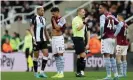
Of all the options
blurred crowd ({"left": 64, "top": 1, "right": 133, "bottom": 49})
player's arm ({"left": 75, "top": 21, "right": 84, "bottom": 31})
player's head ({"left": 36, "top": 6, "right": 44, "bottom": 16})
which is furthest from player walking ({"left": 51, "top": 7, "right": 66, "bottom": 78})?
blurred crowd ({"left": 64, "top": 1, "right": 133, "bottom": 49})

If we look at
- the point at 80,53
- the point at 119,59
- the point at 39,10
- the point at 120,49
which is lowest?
the point at 119,59

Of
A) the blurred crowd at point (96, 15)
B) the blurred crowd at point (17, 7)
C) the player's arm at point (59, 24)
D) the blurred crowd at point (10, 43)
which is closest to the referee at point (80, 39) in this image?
the player's arm at point (59, 24)

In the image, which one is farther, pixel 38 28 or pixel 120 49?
→ pixel 120 49

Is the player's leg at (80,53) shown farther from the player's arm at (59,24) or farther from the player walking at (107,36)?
the player walking at (107,36)

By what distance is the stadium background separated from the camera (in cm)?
2533

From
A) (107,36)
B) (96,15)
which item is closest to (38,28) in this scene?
(107,36)

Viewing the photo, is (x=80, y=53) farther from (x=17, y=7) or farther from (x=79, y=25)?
(x=17, y=7)

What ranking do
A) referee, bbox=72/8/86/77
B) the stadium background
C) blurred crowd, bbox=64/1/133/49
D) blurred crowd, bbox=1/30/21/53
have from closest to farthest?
referee, bbox=72/8/86/77 → the stadium background → blurred crowd, bbox=1/30/21/53 → blurred crowd, bbox=64/1/133/49

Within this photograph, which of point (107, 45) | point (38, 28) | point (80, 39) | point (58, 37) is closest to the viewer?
point (107, 45)

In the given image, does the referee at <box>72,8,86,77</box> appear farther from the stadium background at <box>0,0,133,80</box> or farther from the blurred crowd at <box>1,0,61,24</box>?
the blurred crowd at <box>1,0,61,24</box>

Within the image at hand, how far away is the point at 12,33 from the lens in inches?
1229

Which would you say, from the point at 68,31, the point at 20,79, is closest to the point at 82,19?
the point at 20,79

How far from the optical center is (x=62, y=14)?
31656 mm

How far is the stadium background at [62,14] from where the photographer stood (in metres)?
25.3
